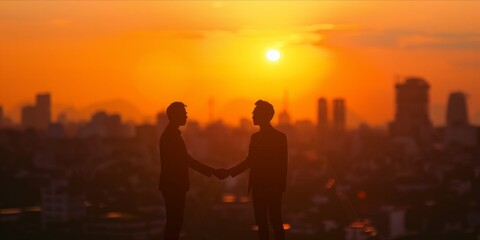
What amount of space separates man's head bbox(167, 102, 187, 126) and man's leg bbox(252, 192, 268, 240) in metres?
1.40

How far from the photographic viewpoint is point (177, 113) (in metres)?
18.9

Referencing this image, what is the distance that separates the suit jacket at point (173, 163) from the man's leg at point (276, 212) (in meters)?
1.15

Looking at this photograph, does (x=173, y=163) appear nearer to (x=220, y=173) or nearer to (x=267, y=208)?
(x=267, y=208)

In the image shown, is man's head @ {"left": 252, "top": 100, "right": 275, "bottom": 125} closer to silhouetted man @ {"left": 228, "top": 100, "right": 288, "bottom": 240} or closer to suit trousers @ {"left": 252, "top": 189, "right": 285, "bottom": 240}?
silhouetted man @ {"left": 228, "top": 100, "right": 288, "bottom": 240}

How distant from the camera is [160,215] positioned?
11669 cm

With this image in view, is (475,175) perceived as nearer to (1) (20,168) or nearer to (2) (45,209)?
(1) (20,168)

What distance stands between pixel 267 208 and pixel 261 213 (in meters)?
0.16

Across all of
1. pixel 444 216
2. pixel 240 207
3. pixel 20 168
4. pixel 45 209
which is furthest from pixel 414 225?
pixel 20 168

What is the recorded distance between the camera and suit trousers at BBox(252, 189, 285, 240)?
18.8 meters

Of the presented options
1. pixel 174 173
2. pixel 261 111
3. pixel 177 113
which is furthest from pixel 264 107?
pixel 174 173

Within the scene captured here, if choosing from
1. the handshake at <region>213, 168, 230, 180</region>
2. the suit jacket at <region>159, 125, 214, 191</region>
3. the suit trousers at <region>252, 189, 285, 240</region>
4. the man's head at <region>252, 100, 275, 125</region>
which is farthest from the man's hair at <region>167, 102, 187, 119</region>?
the handshake at <region>213, 168, 230, 180</region>

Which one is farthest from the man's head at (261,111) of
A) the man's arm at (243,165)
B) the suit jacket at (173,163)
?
the suit jacket at (173,163)

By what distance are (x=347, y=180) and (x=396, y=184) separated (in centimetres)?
604

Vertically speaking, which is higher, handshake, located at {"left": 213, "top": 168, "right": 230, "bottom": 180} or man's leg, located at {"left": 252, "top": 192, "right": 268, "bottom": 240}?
handshake, located at {"left": 213, "top": 168, "right": 230, "bottom": 180}
